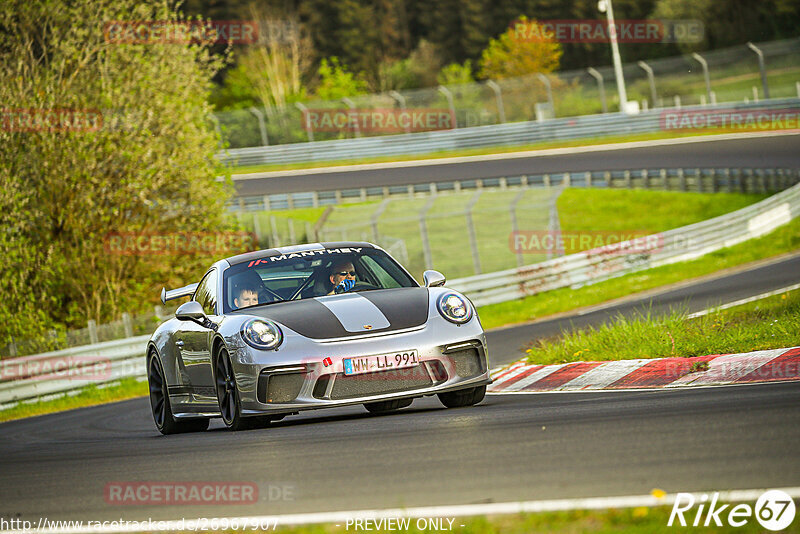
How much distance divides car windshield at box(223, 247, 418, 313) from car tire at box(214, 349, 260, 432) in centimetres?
59

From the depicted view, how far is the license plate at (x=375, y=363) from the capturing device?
308 inches

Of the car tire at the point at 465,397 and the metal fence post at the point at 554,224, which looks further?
the metal fence post at the point at 554,224

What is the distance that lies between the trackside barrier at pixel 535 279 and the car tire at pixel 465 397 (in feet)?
34.7

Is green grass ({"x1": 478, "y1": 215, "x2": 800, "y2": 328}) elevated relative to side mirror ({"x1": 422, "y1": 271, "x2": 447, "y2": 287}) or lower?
lower

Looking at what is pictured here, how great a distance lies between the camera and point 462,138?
46.3m

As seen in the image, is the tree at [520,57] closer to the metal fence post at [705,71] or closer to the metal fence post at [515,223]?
the metal fence post at [705,71]

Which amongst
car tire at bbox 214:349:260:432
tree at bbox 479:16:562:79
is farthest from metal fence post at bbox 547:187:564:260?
tree at bbox 479:16:562:79

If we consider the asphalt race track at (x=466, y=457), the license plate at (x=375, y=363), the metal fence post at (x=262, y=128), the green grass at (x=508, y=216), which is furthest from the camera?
the metal fence post at (x=262, y=128)

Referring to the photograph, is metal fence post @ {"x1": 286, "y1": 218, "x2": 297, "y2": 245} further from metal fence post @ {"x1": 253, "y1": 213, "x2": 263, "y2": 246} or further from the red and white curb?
the red and white curb

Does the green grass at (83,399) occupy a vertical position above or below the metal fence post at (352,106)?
below

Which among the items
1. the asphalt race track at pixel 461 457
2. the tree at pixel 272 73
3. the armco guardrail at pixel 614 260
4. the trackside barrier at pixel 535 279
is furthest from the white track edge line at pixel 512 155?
the asphalt race track at pixel 461 457

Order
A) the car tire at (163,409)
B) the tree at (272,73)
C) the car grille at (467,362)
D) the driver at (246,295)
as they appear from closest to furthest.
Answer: the car grille at (467,362) < the driver at (246,295) < the car tire at (163,409) < the tree at (272,73)

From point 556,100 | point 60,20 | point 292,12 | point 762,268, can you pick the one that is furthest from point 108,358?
point 292,12

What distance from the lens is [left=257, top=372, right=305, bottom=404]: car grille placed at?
786 centimetres
